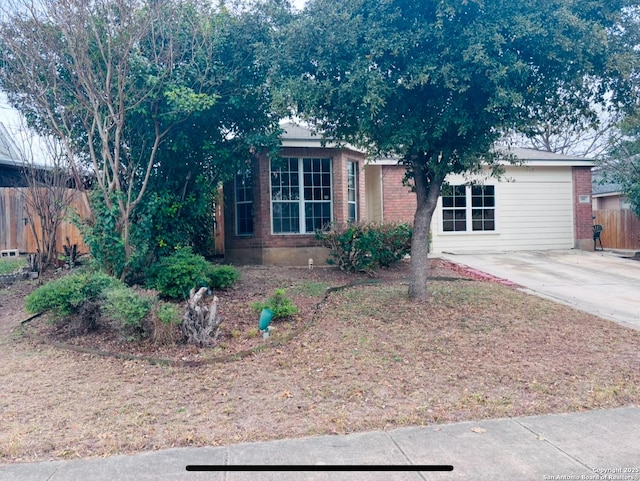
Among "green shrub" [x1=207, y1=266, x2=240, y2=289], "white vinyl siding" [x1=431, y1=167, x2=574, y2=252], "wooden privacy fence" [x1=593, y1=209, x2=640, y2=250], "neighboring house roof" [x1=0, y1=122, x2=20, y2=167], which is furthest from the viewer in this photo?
"wooden privacy fence" [x1=593, y1=209, x2=640, y2=250]

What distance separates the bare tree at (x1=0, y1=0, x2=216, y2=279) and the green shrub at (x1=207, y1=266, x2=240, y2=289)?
59.7 inches

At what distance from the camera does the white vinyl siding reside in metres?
16.5

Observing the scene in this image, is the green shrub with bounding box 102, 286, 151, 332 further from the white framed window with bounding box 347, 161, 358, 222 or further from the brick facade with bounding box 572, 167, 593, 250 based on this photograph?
the brick facade with bounding box 572, 167, 593, 250

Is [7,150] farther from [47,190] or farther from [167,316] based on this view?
[167,316]

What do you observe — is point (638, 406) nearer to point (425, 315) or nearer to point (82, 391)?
point (425, 315)

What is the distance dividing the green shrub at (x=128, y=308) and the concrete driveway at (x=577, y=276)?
23.0 feet

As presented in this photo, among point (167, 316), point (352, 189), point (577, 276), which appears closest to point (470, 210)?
point (352, 189)

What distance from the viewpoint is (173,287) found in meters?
8.34

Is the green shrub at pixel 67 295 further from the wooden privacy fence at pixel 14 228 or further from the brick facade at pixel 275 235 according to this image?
the wooden privacy fence at pixel 14 228

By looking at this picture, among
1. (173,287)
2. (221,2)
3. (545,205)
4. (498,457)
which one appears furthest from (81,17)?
(545,205)

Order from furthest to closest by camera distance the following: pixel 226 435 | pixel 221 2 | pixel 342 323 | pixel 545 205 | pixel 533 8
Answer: pixel 545 205 → pixel 221 2 → pixel 342 323 → pixel 533 8 → pixel 226 435

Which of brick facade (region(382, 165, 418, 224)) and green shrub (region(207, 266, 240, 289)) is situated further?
brick facade (region(382, 165, 418, 224))

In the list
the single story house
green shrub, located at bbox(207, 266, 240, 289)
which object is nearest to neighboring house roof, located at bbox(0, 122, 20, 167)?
the single story house

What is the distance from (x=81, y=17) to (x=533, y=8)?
6.61 metres
